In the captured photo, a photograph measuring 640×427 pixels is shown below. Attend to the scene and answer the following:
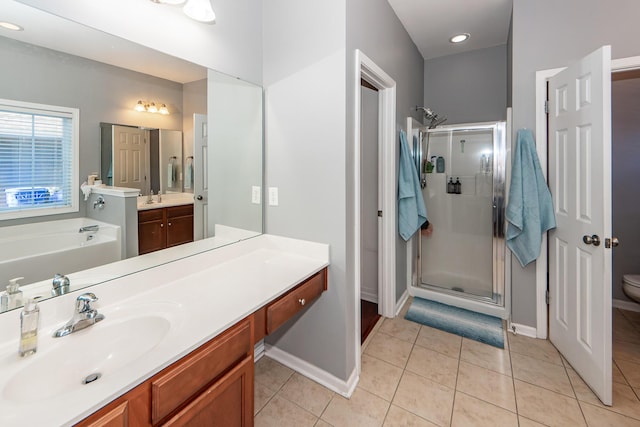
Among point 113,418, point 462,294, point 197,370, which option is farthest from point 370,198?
point 113,418

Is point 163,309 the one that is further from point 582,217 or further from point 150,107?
point 582,217

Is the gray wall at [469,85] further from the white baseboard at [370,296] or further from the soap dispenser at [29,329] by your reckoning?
the soap dispenser at [29,329]

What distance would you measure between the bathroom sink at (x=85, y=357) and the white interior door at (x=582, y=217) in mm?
2184

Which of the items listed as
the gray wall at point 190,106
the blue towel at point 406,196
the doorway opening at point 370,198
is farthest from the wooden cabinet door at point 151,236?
the blue towel at point 406,196

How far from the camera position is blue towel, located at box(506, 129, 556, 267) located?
2096mm

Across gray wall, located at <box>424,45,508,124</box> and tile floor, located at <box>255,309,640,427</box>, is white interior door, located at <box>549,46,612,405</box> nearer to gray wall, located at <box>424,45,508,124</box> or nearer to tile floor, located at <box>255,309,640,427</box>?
tile floor, located at <box>255,309,640,427</box>

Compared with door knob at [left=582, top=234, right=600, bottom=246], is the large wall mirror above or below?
above

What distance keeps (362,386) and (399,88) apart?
7.58 feet

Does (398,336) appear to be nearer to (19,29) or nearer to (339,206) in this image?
(339,206)

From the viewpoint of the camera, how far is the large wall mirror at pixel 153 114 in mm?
1015

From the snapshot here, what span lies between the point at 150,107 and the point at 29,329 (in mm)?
971

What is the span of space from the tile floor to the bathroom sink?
34.5 inches

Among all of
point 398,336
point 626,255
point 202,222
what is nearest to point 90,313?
point 202,222

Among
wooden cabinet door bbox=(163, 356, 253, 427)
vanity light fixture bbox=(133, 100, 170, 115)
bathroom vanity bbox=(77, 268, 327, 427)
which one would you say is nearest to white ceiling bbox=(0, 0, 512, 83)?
vanity light fixture bbox=(133, 100, 170, 115)
